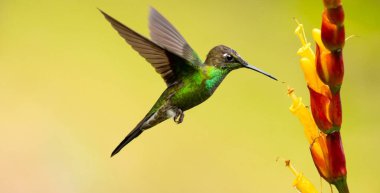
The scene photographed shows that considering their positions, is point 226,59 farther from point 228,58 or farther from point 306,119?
point 306,119

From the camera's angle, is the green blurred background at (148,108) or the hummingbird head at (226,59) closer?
the hummingbird head at (226,59)

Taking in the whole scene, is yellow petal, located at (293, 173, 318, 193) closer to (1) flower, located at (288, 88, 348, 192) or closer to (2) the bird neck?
(1) flower, located at (288, 88, 348, 192)

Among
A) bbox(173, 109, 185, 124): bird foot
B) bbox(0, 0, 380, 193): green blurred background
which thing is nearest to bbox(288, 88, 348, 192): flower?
bbox(173, 109, 185, 124): bird foot

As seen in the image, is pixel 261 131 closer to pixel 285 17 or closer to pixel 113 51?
pixel 285 17

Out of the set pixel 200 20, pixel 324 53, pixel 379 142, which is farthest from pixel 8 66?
pixel 324 53

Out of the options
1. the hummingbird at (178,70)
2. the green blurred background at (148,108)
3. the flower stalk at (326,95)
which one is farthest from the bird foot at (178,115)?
the green blurred background at (148,108)

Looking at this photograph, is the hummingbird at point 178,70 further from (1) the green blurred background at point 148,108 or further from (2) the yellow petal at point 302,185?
(1) the green blurred background at point 148,108

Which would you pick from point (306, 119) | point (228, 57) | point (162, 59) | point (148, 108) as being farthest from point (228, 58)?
point (148, 108)

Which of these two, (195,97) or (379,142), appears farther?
(379,142)
